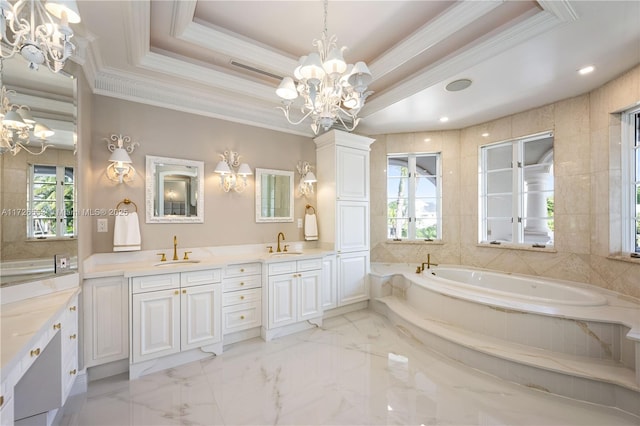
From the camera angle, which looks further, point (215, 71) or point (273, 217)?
point (273, 217)

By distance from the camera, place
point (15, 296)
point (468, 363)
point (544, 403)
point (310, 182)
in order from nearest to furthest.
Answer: point (15, 296)
point (544, 403)
point (468, 363)
point (310, 182)

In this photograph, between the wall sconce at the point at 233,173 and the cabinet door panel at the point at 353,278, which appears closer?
the wall sconce at the point at 233,173

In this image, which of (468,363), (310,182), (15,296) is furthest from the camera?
(310,182)

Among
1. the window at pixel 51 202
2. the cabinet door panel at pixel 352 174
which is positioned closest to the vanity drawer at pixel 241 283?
the window at pixel 51 202

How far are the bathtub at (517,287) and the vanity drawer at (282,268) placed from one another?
156 cm

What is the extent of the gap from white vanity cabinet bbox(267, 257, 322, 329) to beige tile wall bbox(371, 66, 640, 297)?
1603 millimetres

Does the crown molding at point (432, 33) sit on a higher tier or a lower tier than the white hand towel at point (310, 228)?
higher

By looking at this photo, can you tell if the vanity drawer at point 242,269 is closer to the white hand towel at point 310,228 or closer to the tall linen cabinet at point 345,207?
the white hand towel at point 310,228

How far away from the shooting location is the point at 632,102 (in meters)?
2.53

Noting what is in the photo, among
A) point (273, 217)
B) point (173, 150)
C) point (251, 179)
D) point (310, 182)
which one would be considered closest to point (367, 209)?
point (310, 182)

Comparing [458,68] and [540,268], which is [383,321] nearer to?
[540,268]

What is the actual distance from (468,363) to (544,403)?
21.8 inches

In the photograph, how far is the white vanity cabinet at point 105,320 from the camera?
2131 mm

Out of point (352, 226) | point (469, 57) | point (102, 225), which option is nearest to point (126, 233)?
point (102, 225)
